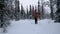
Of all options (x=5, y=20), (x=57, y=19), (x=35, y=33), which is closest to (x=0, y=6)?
(x=5, y=20)

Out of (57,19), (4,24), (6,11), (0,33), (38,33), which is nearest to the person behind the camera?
(38,33)

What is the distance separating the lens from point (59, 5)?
77.6 ft

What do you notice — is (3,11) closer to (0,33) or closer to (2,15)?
(2,15)

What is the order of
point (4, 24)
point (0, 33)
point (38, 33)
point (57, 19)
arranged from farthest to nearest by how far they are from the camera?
point (57, 19)
point (4, 24)
point (0, 33)
point (38, 33)

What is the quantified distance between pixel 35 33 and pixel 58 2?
40.9 feet

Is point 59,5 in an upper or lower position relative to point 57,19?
upper

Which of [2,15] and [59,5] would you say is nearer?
[2,15]

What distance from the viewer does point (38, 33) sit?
11.9m

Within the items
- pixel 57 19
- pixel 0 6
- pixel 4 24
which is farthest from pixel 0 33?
pixel 57 19

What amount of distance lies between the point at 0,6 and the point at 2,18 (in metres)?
1.11

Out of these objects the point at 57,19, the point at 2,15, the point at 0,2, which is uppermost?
the point at 0,2

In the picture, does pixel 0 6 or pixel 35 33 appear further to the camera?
pixel 0 6

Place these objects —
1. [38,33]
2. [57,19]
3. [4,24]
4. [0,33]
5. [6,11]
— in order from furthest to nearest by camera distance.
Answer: [57,19] → [6,11] → [4,24] → [0,33] → [38,33]

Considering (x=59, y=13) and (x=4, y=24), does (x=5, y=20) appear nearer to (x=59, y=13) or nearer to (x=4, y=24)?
(x=4, y=24)
